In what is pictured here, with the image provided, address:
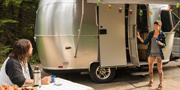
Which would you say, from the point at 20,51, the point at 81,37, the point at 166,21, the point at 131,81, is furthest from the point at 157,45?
the point at 20,51

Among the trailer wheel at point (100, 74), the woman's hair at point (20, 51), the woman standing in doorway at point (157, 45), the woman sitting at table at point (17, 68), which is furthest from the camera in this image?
the trailer wheel at point (100, 74)

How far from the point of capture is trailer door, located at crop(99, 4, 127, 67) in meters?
5.98

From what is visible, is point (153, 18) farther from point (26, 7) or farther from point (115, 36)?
point (26, 7)

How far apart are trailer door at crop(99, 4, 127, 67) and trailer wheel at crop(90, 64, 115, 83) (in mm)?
267

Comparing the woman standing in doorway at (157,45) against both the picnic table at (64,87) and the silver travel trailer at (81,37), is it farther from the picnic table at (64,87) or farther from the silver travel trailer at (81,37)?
the picnic table at (64,87)

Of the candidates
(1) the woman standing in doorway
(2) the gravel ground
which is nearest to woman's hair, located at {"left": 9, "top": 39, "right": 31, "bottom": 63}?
(2) the gravel ground

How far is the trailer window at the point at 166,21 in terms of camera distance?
6702 mm

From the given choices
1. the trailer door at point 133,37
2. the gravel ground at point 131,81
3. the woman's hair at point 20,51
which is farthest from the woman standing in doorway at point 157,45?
the woman's hair at point 20,51

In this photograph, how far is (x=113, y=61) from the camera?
6105 millimetres

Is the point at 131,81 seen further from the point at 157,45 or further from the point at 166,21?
the point at 166,21

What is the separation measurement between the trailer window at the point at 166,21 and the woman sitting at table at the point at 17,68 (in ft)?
16.6

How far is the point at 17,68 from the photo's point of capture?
264 centimetres

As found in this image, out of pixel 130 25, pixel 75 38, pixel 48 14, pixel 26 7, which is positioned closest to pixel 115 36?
pixel 130 25

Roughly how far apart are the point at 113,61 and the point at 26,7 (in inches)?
305
